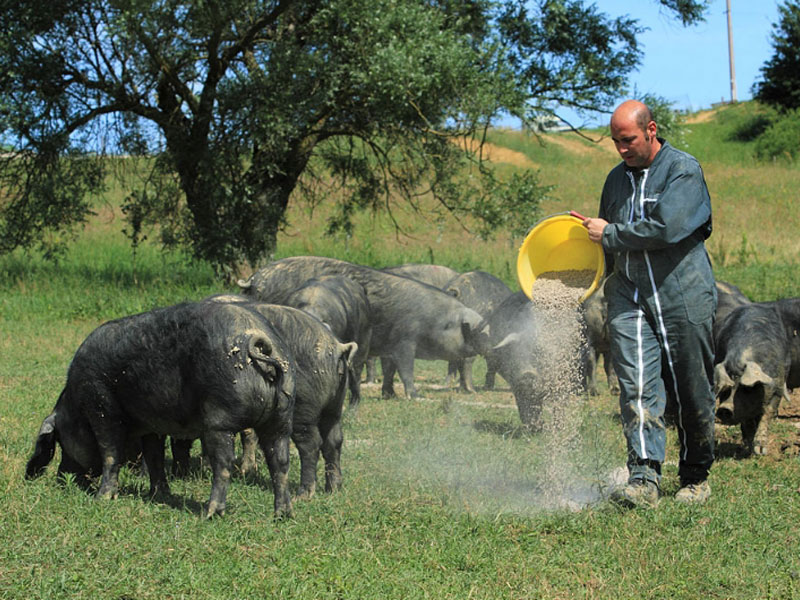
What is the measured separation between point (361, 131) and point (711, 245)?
1125 centimetres

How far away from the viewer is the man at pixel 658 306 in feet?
18.2

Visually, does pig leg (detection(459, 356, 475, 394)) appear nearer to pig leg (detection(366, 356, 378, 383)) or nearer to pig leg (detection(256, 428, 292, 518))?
pig leg (detection(366, 356, 378, 383))

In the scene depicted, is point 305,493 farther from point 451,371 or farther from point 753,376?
point 451,371

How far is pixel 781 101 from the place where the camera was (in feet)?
141

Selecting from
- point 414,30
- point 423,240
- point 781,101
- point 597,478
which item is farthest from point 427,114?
point 781,101

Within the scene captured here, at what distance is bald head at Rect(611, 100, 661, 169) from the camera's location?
565 cm

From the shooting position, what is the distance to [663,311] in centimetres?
559

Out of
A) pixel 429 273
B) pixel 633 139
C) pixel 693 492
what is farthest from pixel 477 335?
pixel 633 139

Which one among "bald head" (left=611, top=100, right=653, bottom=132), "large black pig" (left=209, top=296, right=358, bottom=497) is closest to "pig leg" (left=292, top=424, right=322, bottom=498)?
"large black pig" (left=209, top=296, right=358, bottom=497)

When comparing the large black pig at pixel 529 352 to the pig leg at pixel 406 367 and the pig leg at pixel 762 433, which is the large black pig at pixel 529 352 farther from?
the pig leg at pixel 762 433

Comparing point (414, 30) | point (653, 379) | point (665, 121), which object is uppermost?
point (414, 30)

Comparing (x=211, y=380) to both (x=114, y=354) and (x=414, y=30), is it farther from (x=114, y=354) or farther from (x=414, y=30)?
(x=414, y=30)

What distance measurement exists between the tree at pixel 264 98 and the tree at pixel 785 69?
27.4 metres

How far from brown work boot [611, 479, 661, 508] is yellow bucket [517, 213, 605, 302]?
1.51 m
